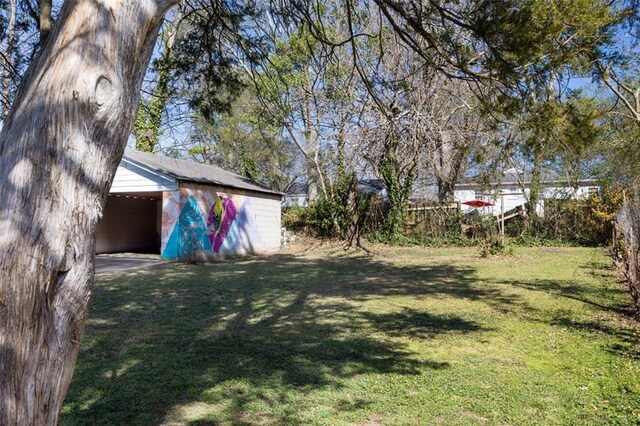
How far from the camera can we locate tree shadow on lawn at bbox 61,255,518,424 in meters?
3.82

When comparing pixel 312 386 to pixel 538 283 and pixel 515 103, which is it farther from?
pixel 538 283

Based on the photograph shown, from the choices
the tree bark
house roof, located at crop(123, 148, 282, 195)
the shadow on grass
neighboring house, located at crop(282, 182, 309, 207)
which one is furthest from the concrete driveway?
neighboring house, located at crop(282, 182, 309, 207)

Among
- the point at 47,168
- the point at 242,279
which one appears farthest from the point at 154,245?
the point at 47,168

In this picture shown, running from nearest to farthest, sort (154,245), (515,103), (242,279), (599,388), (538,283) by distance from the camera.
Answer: (599,388) → (515,103) → (538,283) → (242,279) → (154,245)

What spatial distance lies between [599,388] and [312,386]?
2.46 meters

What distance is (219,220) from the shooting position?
17.6 m

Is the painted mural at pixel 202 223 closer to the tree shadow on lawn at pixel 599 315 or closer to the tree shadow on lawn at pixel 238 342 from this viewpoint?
the tree shadow on lawn at pixel 238 342

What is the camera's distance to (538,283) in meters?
10.3

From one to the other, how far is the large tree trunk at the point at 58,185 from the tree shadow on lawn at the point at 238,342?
2.12 m

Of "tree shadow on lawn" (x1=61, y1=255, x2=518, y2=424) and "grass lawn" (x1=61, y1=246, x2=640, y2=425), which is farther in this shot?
"tree shadow on lawn" (x1=61, y1=255, x2=518, y2=424)

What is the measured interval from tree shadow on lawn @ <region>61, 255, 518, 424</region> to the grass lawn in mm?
22

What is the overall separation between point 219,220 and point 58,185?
1621cm

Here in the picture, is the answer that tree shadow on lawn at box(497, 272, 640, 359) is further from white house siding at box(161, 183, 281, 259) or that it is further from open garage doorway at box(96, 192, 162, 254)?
open garage doorway at box(96, 192, 162, 254)

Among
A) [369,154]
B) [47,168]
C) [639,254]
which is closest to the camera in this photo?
[47,168]
